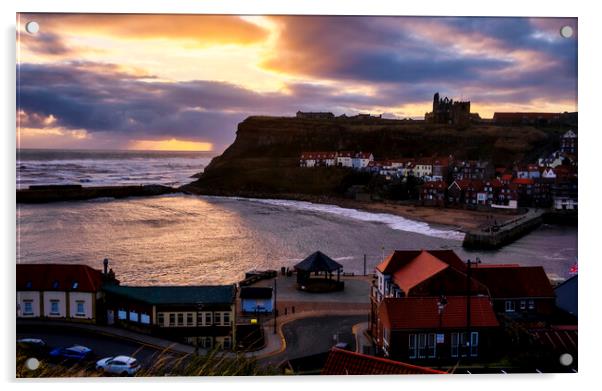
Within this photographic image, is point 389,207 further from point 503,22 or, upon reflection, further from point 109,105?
point 109,105

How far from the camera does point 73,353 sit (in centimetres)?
475

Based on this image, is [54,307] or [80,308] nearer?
[54,307]

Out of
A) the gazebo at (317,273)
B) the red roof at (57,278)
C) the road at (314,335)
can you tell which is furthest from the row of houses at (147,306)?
the gazebo at (317,273)

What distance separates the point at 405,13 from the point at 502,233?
3.41 m

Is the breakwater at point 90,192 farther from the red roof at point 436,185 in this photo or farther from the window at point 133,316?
the red roof at point 436,185

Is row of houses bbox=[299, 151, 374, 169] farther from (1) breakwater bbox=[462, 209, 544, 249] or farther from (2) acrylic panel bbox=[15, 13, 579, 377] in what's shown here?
(1) breakwater bbox=[462, 209, 544, 249]

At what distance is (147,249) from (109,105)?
1451 mm

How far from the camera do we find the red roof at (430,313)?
4988 millimetres

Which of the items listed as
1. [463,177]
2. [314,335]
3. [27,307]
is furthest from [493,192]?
[27,307]

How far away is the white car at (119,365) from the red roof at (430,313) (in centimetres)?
210

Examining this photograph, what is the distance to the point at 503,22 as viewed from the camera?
493cm

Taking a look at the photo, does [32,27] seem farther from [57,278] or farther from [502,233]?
[502,233]

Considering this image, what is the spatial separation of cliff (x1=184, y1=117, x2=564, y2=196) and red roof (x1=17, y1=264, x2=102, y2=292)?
5.43 feet

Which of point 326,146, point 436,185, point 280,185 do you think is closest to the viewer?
point 326,146
